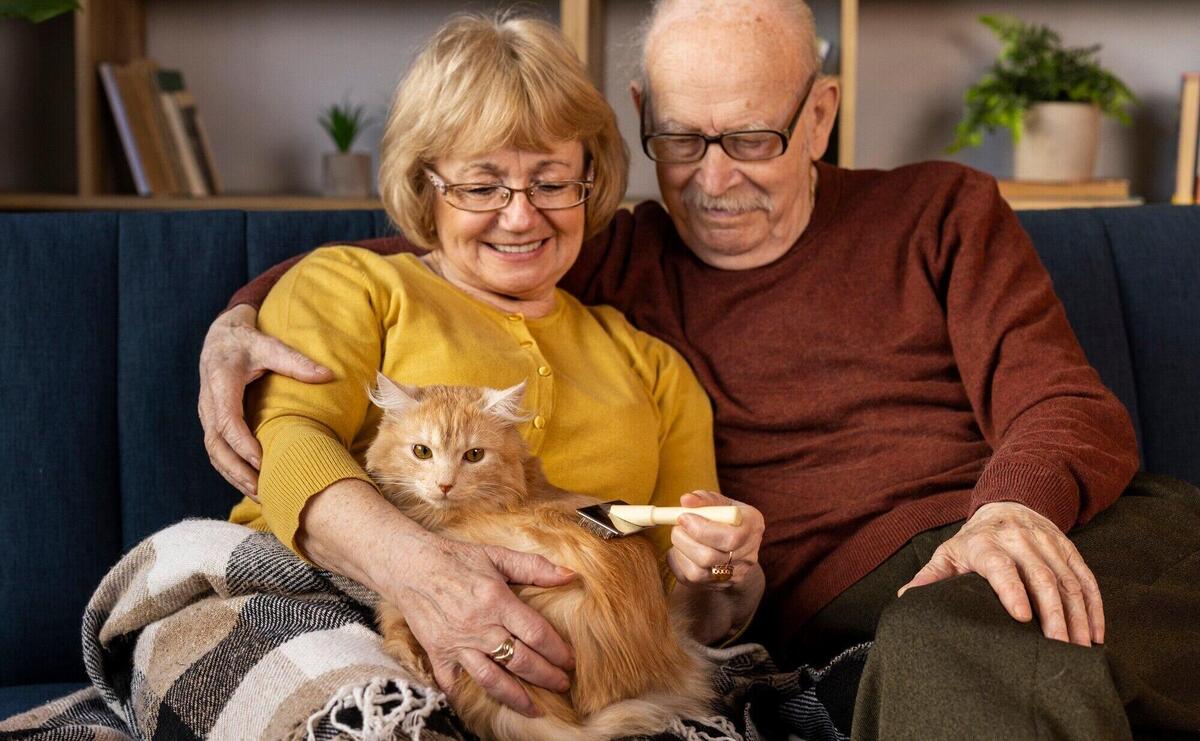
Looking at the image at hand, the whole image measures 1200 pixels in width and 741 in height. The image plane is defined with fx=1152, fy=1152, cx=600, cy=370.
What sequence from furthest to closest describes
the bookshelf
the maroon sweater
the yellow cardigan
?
the bookshelf → the maroon sweater → the yellow cardigan

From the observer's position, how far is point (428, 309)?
62.1 inches

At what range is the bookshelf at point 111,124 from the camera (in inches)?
125

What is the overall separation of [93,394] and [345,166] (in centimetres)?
167

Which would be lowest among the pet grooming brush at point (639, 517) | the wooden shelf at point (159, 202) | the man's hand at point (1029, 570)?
the man's hand at point (1029, 570)

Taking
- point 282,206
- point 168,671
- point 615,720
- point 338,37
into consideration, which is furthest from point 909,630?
point 338,37

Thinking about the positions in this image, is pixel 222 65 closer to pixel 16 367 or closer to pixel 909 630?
pixel 16 367

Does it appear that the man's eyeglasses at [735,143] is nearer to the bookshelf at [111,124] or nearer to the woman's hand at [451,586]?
the woman's hand at [451,586]

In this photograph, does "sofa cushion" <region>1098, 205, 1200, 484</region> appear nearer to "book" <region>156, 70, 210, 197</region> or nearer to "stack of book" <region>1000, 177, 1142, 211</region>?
"stack of book" <region>1000, 177, 1142, 211</region>

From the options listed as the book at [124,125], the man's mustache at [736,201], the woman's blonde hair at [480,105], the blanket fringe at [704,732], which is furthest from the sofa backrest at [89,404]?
the book at [124,125]

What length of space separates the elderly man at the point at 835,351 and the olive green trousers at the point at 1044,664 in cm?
1

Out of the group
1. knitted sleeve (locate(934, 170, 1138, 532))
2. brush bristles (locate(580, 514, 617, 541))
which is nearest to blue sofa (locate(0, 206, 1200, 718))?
brush bristles (locate(580, 514, 617, 541))

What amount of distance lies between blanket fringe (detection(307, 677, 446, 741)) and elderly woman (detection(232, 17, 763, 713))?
16 centimetres

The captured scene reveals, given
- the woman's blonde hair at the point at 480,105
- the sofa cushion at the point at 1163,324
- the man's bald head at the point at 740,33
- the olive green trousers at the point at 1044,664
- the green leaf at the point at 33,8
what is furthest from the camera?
the green leaf at the point at 33,8

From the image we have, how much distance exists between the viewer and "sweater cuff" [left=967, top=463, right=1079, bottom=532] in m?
1.44
